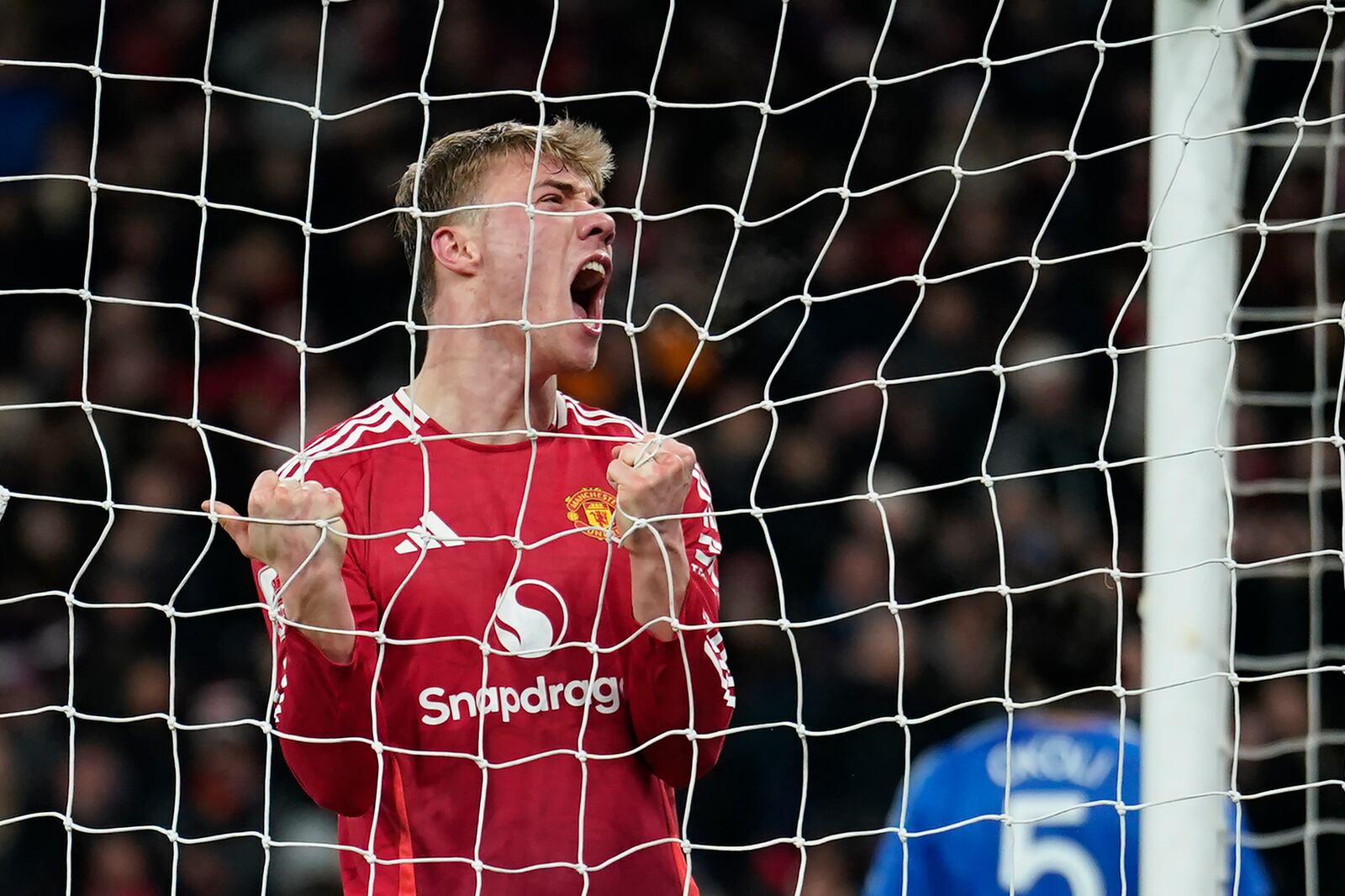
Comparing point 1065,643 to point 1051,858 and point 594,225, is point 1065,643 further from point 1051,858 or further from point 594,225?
point 594,225

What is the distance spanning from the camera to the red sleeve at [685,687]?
202 cm

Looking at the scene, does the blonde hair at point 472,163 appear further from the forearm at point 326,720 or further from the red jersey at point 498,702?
the forearm at point 326,720

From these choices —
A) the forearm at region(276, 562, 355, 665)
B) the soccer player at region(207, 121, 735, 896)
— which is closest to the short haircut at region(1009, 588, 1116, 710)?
the soccer player at region(207, 121, 735, 896)

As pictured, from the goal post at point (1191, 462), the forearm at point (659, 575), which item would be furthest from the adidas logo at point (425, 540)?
the goal post at point (1191, 462)

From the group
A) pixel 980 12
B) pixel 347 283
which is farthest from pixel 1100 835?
pixel 980 12

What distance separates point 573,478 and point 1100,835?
46.7 inches

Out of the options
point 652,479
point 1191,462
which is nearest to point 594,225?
point 652,479

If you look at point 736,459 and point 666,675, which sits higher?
point 666,675

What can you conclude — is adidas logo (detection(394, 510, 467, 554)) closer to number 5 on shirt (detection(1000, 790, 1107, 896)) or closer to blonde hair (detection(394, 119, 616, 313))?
blonde hair (detection(394, 119, 616, 313))

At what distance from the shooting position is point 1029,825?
2.87 m

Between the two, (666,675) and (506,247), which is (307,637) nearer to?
(666,675)

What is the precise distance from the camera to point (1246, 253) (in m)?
4.95

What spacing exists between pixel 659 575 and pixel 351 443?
0.45 meters

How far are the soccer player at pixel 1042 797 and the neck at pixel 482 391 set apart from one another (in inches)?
42.8
